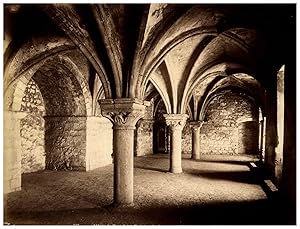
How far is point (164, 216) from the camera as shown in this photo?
4.36 m

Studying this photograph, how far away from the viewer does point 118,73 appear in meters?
4.86

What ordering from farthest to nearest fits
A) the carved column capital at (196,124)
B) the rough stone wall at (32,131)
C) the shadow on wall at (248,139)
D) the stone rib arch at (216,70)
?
the shadow on wall at (248,139)
the carved column capital at (196,124)
the rough stone wall at (32,131)
the stone rib arch at (216,70)

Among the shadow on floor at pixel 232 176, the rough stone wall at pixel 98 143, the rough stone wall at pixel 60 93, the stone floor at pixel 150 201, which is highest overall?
the rough stone wall at pixel 60 93

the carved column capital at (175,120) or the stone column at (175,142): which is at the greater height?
the carved column capital at (175,120)

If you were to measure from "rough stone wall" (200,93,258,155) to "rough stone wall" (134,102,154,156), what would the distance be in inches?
130

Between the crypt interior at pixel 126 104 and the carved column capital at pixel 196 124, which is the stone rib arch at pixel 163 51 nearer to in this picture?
the crypt interior at pixel 126 104

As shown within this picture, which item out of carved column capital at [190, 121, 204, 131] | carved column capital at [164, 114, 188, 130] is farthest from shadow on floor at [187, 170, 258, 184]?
carved column capital at [190, 121, 204, 131]

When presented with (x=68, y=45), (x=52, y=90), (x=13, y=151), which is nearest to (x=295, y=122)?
(x=68, y=45)

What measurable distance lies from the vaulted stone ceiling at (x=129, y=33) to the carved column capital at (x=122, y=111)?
0.15 meters

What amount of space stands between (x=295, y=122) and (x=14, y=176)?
5953 mm

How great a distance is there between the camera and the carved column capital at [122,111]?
4832mm

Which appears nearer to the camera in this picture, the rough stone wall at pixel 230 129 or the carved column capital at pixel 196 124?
the carved column capital at pixel 196 124

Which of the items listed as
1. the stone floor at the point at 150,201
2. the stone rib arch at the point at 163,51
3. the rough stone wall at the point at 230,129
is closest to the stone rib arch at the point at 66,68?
the stone floor at the point at 150,201

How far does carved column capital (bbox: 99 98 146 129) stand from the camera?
483 centimetres
